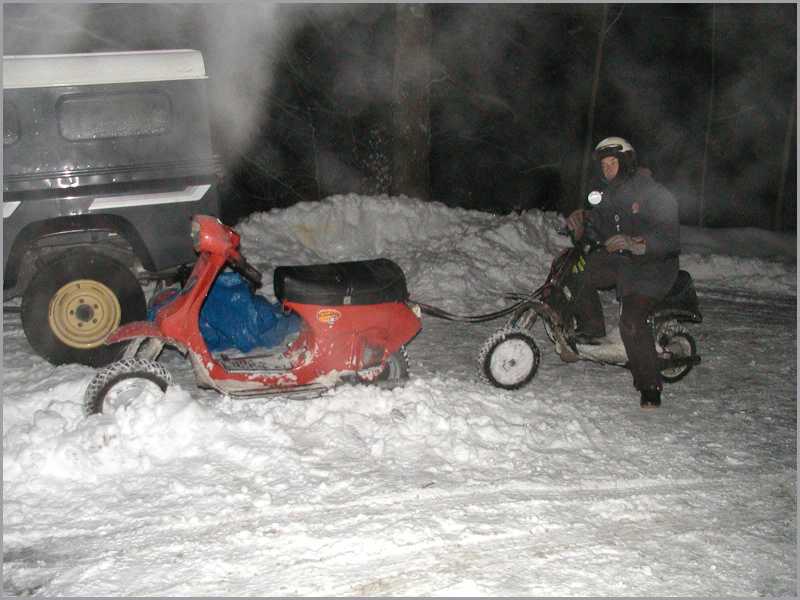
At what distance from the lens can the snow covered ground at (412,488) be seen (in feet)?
13.6

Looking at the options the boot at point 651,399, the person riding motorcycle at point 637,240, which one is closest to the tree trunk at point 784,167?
the person riding motorcycle at point 637,240

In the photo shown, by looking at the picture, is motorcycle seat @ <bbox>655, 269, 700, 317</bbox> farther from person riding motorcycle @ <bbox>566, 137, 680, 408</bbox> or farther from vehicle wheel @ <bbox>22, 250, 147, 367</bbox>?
vehicle wheel @ <bbox>22, 250, 147, 367</bbox>

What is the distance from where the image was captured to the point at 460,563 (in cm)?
422

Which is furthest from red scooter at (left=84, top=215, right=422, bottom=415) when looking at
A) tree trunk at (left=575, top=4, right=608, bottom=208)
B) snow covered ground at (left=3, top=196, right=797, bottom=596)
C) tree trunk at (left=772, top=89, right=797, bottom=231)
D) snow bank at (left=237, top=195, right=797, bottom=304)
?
tree trunk at (left=772, top=89, right=797, bottom=231)

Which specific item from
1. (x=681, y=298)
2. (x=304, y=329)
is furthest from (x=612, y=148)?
(x=304, y=329)

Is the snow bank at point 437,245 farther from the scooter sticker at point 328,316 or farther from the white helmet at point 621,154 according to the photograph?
the scooter sticker at point 328,316

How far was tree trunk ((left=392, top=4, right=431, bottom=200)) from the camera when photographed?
470 inches

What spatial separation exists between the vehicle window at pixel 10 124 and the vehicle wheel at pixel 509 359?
4.19 m

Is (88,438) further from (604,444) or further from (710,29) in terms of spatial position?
(710,29)

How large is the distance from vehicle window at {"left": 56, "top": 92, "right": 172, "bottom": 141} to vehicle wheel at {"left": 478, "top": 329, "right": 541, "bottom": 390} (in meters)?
3.38

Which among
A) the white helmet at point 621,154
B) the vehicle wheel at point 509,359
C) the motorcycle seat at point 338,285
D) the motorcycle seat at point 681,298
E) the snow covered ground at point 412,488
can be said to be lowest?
the snow covered ground at point 412,488

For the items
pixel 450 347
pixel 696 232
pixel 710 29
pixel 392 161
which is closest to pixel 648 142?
pixel 710 29

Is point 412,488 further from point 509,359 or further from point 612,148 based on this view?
point 612,148

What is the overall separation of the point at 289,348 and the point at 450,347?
1.94 meters
